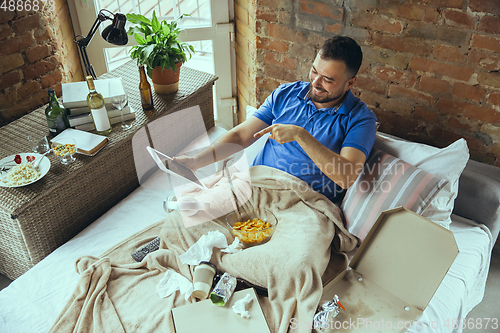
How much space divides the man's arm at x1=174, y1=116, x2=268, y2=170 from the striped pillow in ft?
1.81

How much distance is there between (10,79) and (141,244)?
1.16m

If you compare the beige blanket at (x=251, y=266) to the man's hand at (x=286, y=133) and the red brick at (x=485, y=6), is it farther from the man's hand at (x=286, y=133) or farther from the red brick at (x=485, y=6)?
the red brick at (x=485, y=6)

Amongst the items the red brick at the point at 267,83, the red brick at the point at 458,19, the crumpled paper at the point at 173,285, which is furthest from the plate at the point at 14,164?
the red brick at the point at 458,19

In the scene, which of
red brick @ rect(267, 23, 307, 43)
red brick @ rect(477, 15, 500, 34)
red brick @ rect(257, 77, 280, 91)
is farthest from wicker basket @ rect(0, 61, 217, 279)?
red brick @ rect(477, 15, 500, 34)

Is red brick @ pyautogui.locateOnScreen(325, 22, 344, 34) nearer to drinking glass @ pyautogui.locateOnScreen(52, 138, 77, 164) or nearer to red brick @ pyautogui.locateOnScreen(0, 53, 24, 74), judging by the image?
drinking glass @ pyautogui.locateOnScreen(52, 138, 77, 164)

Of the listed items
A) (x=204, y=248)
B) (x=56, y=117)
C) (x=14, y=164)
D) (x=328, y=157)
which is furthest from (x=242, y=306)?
(x=56, y=117)

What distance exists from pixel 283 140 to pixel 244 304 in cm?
62

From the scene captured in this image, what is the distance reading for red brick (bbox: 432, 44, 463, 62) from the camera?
5.15 feet

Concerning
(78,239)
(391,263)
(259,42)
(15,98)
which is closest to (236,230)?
(391,263)

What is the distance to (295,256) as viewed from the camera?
4.15 feet

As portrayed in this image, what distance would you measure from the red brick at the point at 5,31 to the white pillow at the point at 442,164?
6.36 feet

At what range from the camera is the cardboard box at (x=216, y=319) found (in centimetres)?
116

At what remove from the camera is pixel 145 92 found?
185cm

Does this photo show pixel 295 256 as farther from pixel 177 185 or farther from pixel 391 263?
pixel 177 185
